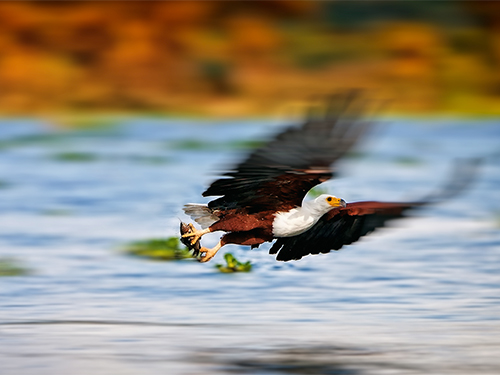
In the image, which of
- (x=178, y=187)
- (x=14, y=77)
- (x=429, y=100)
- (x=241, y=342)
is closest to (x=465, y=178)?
(x=241, y=342)

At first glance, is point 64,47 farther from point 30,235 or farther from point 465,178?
point 465,178

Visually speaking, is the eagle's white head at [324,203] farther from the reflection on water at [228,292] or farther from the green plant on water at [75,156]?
the green plant on water at [75,156]

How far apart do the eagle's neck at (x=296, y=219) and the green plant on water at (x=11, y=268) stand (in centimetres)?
275

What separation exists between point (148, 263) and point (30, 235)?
→ 151 cm

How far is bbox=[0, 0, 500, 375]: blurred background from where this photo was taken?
19.6 feet

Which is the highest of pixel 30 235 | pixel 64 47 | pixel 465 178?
pixel 64 47

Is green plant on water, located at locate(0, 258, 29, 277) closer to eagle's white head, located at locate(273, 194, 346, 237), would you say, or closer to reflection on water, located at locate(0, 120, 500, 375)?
reflection on water, located at locate(0, 120, 500, 375)

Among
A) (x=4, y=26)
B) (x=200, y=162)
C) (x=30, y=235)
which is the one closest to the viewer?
(x=30, y=235)

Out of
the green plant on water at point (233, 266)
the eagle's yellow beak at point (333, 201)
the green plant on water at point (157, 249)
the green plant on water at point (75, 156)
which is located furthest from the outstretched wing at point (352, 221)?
the green plant on water at point (75, 156)

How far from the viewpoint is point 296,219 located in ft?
18.6

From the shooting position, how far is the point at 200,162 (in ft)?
42.7

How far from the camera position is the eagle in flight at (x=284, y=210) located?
504 centimetres

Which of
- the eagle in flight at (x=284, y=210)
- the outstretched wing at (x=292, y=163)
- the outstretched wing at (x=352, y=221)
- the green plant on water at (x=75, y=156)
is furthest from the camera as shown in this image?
the green plant on water at (x=75, y=156)

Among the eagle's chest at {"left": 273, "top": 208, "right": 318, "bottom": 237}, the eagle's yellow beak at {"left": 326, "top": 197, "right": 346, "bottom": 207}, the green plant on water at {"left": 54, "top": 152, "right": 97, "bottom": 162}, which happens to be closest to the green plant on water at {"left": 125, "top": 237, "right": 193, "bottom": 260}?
the eagle's chest at {"left": 273, "top": 208, "right": 318, "bottom": 237}
